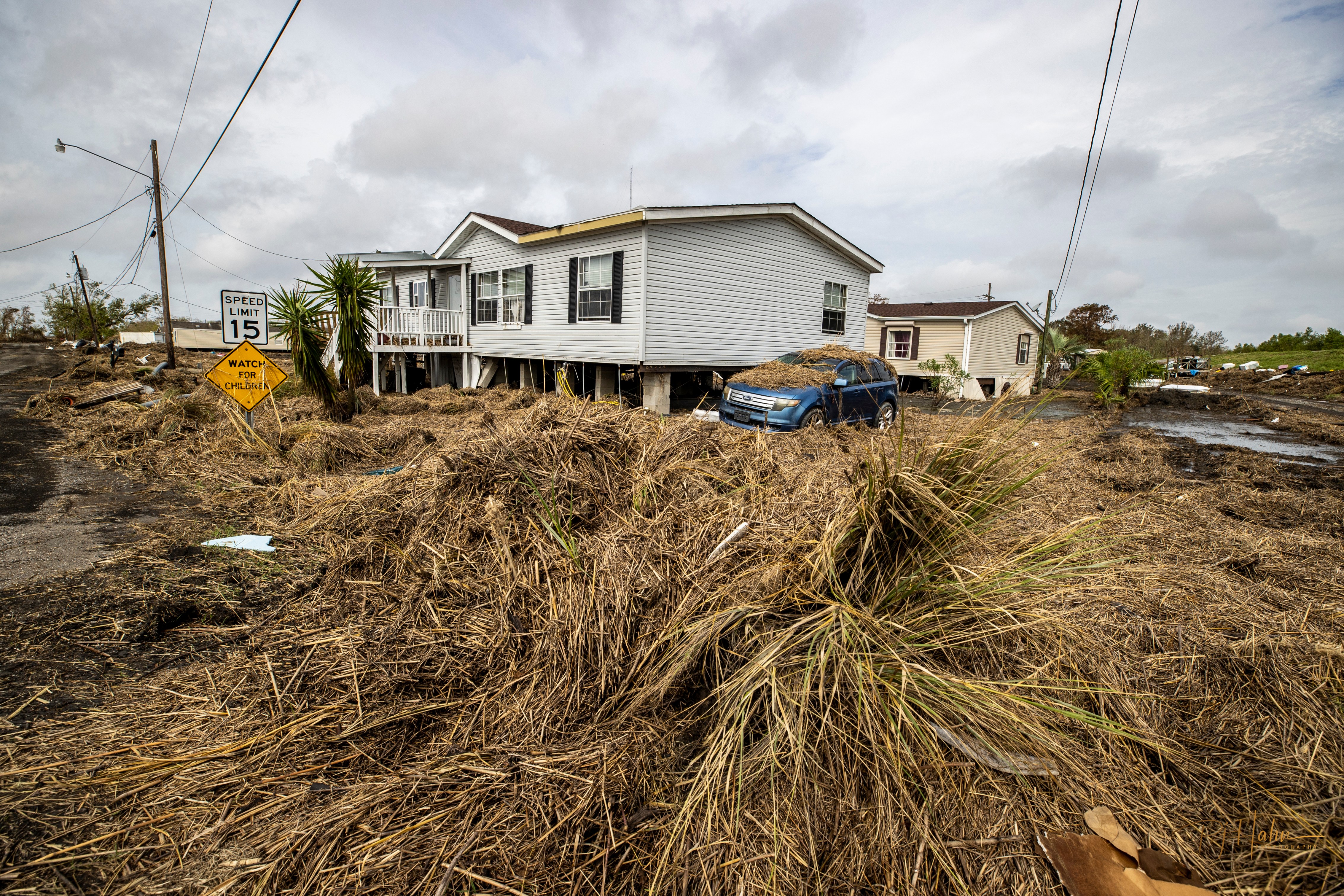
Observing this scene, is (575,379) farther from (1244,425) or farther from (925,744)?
(1244,425)

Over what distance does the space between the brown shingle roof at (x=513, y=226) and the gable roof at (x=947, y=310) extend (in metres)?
16.4

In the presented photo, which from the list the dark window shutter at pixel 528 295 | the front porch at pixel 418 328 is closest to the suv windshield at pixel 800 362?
the dark window shutter at pixel 528 295

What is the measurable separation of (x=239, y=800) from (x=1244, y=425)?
69.6 ft

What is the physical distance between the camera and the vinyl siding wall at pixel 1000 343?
26.0m

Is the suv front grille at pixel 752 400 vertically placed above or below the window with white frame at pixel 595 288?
below

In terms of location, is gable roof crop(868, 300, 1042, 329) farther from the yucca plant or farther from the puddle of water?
the yucca plant

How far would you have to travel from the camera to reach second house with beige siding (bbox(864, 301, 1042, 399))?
25594 millimetres

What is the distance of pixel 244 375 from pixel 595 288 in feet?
23.8

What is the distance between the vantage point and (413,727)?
241 centimetres

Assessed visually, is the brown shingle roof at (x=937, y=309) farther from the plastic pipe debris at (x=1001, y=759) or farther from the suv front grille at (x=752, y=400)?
the plastic pipe debris at (x=1001, y=759)

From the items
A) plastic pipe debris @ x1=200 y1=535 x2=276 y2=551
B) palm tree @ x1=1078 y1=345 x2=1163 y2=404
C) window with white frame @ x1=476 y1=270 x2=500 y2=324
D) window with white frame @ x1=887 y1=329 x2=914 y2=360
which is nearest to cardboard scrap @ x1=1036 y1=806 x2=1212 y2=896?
plastic pipe debris @ x1=200 y1=535 x2=276 y2=551

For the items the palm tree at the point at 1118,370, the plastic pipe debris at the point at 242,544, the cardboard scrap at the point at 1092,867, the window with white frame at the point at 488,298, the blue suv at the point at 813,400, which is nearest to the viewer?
the cardboard scrap at the point at 1092,867

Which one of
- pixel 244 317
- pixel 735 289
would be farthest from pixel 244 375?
pixel 735 289

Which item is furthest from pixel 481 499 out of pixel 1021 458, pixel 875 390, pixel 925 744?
pixel 875 390
